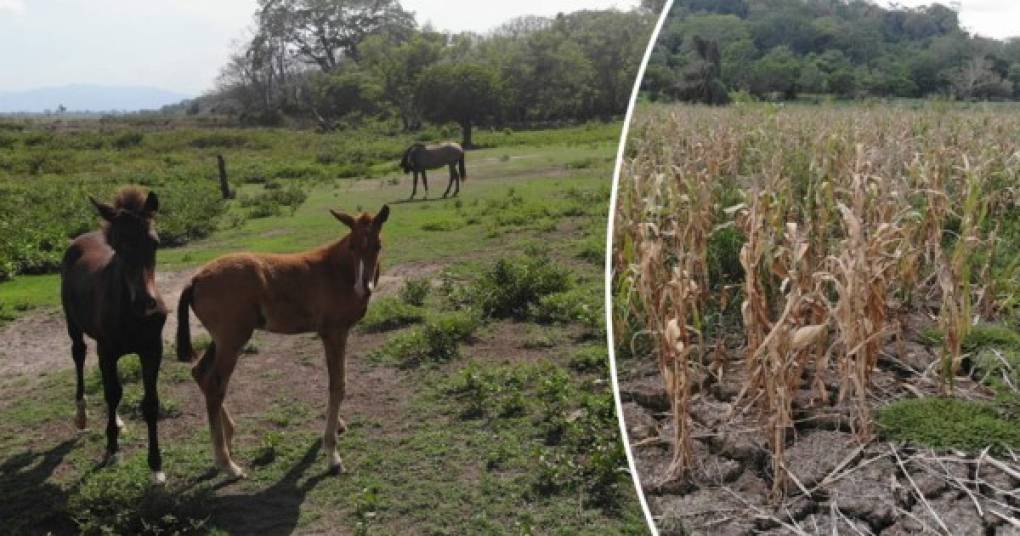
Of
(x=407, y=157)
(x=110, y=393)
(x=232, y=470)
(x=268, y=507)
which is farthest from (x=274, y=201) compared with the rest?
(x=268, y=507)

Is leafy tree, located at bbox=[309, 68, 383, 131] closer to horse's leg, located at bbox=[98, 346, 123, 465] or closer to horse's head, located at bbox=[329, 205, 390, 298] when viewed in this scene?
horse's head, located at bbox=[329, 205, 390, 298]

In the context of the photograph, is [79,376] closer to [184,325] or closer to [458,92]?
[184,325]

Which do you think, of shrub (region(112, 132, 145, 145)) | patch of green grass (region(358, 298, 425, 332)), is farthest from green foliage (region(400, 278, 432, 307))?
shrub (region(112, 132, 145, 145))

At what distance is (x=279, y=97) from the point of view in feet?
24.3

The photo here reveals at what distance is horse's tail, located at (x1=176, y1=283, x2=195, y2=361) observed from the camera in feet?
16.2

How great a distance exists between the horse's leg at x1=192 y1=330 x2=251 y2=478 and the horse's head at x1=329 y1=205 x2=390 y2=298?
2.92 feet

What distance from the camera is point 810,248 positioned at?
1.06m

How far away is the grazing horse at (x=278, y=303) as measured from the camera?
4938 millimetres

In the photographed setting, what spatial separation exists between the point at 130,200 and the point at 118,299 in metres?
0.90

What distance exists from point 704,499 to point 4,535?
4.86m

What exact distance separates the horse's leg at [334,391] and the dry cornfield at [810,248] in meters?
4.33

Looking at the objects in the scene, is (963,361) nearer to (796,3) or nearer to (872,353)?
(872,353)

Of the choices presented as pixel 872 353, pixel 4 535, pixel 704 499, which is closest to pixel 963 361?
pixel 872 353

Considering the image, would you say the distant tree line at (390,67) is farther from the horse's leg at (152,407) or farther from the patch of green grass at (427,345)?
the horse's leg at (152,407)
